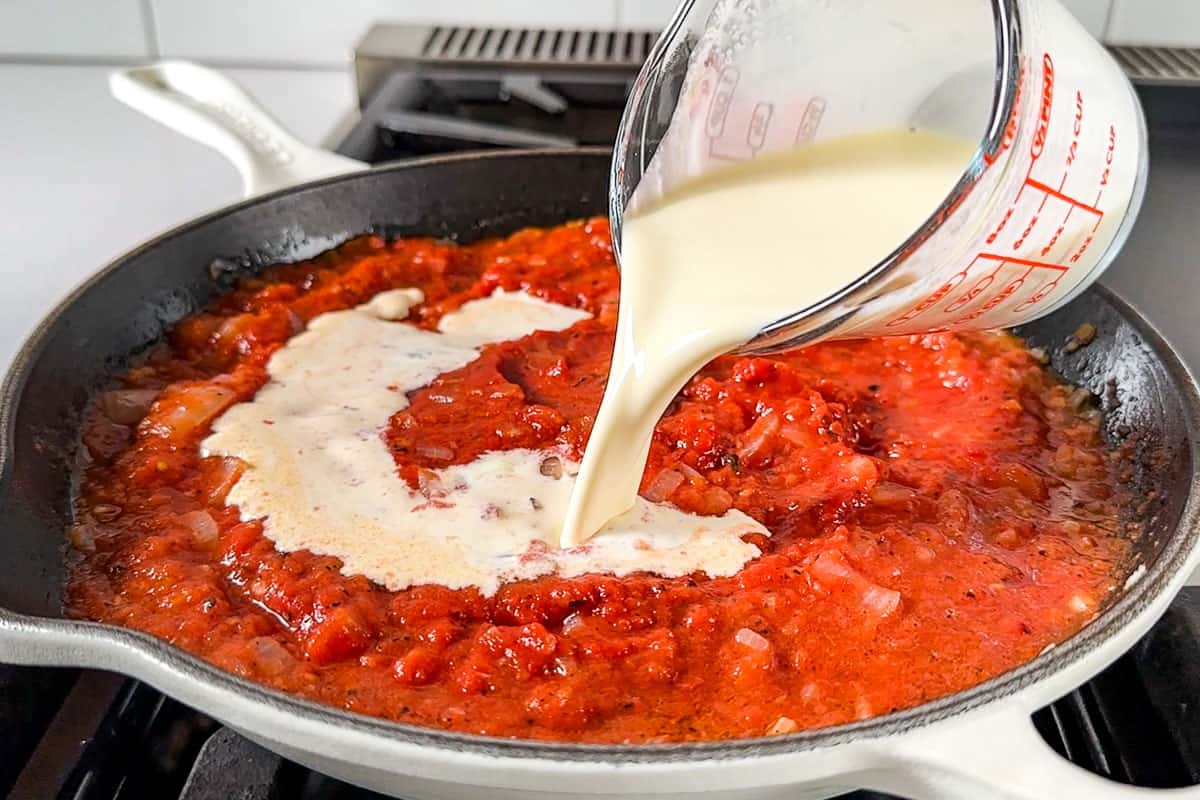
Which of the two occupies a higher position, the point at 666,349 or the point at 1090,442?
the point at 666,349

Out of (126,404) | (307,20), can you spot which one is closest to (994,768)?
(126,404)

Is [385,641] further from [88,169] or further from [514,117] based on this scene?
[88,169]

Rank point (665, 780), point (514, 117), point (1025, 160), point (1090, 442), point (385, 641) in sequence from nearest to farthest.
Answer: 1. point (665, 780)
2. point (1025, 160)
3. point (385, 641)
4. point (1090, 442)
5. point (514, 117)

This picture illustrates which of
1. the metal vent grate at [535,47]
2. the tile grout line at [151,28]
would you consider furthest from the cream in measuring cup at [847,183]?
the tile grout line at [151,28]

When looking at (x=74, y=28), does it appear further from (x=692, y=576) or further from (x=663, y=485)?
(x=692, y=576)

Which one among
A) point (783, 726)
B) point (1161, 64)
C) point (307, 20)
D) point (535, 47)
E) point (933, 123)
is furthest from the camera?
point (307, 20)

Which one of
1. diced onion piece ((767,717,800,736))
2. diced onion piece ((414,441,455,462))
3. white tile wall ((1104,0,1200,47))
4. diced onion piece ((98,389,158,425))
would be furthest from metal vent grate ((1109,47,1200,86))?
diced onion piece ((98,389,158,425))

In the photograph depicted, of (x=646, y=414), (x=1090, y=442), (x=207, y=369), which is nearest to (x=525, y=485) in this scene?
(x=646, y=414)
